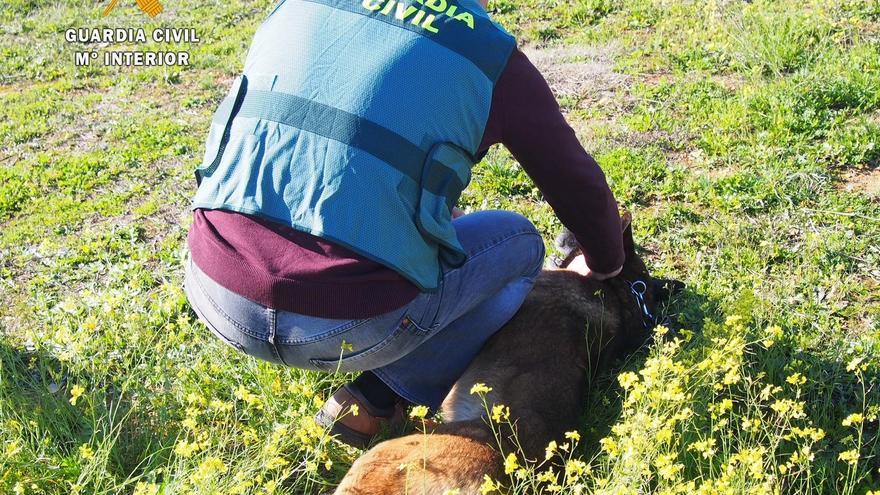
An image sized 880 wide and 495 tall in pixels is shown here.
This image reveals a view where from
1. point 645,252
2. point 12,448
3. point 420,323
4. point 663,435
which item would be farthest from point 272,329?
point 645,252

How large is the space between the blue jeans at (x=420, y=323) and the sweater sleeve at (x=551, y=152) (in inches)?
11.2

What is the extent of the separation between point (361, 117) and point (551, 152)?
2.29 ft

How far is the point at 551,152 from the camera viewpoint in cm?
283

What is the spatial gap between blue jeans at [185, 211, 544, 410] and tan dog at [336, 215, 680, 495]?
127mm

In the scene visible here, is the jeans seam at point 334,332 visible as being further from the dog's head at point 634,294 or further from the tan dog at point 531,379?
the dog's head at point 634,294

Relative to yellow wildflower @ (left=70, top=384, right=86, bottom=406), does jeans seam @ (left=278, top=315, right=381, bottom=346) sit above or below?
above

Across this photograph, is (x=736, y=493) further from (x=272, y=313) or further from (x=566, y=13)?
(x=566, y=13)

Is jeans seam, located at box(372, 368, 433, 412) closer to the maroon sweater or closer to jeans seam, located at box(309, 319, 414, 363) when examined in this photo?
jeans seam, located at box(309, 319, 414, 363)

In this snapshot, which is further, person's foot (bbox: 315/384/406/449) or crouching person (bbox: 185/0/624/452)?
person's foot (bbox: 315/384/406/449)

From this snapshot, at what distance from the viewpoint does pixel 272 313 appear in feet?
8.93

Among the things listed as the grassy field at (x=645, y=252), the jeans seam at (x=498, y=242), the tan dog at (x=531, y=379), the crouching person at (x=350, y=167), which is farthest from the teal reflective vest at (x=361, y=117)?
the grassy field at (x=645, y=252)

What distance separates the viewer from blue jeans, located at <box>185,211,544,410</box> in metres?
2.78

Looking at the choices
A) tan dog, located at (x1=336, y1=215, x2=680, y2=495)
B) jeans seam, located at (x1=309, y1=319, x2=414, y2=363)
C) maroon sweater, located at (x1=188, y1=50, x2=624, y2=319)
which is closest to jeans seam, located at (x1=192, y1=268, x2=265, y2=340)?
maroon sweater, located at (x1=188, y1=50, x2=624, y2=319)

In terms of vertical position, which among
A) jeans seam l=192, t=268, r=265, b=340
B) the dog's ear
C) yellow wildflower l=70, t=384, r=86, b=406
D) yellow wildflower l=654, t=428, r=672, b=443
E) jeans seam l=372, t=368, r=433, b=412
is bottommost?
jeans seam l=372, t=368, r=433, b=412
